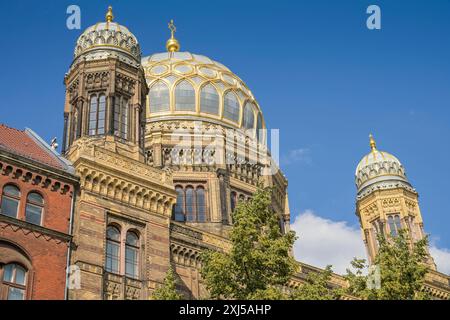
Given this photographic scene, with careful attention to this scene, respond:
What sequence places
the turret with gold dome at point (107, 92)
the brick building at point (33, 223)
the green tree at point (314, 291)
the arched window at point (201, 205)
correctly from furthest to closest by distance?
the arched window at point (201, 205) → the turret with gold dome at point (107, 92) → the brick building at point (33, 223) → the green tree at point (314, 291)

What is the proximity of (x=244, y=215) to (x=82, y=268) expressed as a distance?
20.7 feet

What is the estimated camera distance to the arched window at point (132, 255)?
1018 inches

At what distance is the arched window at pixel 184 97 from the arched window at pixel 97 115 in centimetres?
1447

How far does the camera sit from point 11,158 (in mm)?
24109

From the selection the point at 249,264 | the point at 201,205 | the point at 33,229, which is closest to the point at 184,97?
the point at 201,205

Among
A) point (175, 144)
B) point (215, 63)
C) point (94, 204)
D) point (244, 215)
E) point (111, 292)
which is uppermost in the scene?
point (215, 63)

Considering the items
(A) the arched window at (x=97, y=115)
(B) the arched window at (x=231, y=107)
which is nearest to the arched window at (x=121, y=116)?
(A) the arched window at (x=97, y=115)

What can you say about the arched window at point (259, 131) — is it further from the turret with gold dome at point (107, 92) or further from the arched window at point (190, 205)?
the turret with gold dome at point (107, 92)

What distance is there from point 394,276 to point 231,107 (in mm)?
27608

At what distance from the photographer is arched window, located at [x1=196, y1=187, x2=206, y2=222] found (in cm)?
4094

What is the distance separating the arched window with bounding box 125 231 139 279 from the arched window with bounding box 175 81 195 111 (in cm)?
2009

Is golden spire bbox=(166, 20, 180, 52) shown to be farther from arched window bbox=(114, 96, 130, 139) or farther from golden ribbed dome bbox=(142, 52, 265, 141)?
arched window bbox=(114, 96, 130, 139)
